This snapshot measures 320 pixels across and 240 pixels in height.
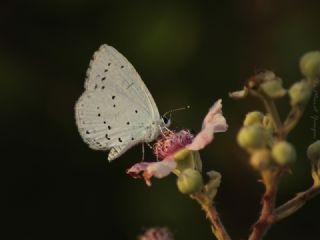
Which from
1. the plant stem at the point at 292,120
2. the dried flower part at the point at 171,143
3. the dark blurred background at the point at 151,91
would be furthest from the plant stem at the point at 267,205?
the dark blurred background at the point at 151,91

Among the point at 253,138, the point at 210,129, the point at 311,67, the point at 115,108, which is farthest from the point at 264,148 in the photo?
the point at 115,108

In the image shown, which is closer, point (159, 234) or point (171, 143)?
A: point (159, 234)

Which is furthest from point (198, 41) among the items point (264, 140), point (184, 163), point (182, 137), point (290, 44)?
point (264, 140)

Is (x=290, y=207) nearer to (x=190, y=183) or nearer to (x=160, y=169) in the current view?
(x=190, y=183)

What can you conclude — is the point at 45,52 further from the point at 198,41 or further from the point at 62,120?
the point at 198,41

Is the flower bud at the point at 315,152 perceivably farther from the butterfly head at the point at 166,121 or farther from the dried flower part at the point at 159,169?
the butterfly head at the point at 166,121

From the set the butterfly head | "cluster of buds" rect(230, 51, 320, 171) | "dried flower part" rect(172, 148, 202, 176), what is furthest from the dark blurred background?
"cluster of buds" rect(230, 51, 320, 171)

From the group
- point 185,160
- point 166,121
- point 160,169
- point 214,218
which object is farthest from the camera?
point 166,121
